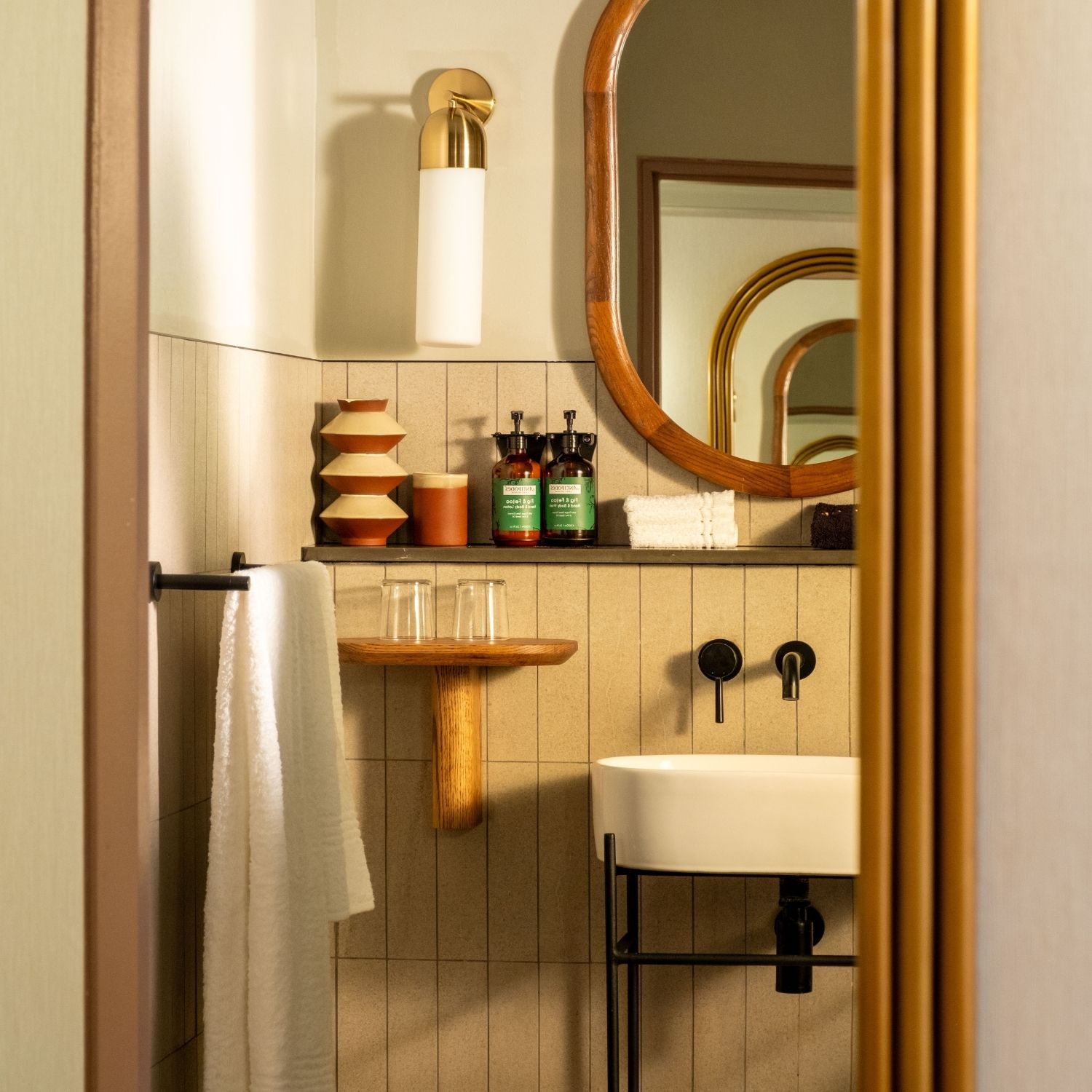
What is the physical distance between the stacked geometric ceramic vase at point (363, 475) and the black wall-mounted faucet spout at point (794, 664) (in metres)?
0.62

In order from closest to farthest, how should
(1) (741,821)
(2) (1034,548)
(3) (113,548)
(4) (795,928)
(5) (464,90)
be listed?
(2) (1034,548) → (3) (113,548) → (1) (741,821) → (4) (795,928) → (5) (464,90)

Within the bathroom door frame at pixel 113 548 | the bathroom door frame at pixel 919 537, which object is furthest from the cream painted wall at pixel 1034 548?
the bathroom door frame at pixel 113 548

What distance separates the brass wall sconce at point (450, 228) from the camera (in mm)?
1922

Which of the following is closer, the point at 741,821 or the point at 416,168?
the point at 741,821

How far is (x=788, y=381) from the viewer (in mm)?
1952

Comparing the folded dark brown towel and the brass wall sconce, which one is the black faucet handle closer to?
the folded dark brown towel

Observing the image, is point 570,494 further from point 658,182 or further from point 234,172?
point 234,172

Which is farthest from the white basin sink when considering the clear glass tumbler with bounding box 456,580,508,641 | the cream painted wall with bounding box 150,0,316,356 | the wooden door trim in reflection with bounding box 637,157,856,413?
the cream painted wall with bounding box 150,0,316,356

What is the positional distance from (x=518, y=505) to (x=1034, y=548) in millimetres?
1346

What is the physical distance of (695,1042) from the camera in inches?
76.9

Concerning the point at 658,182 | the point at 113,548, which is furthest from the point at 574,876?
the point at 113,548

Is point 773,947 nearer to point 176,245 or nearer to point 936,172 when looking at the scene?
point 176,245

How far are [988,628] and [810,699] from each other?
1.29m

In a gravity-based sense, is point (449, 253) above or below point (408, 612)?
above
